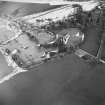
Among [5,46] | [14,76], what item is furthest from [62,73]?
[5,46]

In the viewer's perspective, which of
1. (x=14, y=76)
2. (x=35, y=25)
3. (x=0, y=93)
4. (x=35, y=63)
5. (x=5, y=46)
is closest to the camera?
(x=0, y=93)

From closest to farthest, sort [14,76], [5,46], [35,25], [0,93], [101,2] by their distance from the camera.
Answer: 1. [0,93]
2. [14,76]
3. [5,46]
4. [35,25]
5. [101,2]

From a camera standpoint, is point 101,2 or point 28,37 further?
point 101,2

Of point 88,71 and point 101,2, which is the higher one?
point 101,2

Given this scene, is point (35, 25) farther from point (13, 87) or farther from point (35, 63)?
point (13, 87)

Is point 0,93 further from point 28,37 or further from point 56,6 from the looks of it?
point 56,6

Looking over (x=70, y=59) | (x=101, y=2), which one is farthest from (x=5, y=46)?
(x=101, y=2)

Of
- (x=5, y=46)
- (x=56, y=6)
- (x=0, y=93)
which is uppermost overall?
(x=56, y=6)
